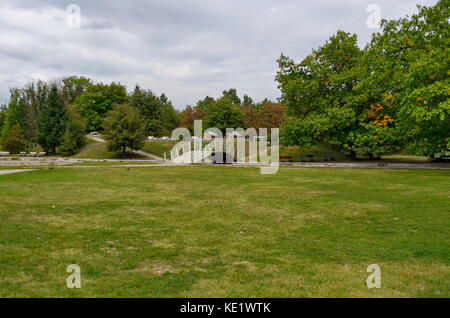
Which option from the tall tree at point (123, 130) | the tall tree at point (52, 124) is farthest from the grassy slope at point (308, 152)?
the tall tree at point (52, 124)

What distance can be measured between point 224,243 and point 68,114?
57.7m

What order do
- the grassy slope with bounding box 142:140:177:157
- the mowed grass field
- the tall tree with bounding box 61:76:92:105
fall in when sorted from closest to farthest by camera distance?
1. the mowed grass field
2. the grassy slope with bounding box 142:140:177:157
3. the tall tree with bounding box 61:76:92:105

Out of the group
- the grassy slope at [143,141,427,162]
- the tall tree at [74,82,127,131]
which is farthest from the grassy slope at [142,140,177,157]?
the tall tree at [74,82,127,131]

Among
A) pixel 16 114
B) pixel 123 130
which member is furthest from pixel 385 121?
pixel 16 114

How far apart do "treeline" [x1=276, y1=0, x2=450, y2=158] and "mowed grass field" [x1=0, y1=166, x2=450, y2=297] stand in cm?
1104

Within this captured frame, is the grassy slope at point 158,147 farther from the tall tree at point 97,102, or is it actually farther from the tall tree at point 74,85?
the tall tree at point 74,85

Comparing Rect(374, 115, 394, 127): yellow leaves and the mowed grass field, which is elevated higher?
Rect(374, 115, 394, 127): yellow leaves

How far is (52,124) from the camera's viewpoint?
56.6 meters

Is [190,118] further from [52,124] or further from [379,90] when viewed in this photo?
[379,90]

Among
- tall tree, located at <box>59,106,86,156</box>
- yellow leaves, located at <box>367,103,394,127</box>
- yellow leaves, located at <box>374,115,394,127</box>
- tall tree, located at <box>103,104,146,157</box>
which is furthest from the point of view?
tall tree, located at <box>59,106,86,156</box>

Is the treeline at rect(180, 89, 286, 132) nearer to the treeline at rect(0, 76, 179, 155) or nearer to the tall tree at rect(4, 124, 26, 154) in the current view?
the treeline at rect(0, 76, 179, 155)

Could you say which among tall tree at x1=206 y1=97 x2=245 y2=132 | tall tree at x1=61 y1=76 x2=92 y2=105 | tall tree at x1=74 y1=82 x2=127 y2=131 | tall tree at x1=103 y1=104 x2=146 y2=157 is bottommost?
tall tree at x1=103 y1=104 x2=146 y2=157

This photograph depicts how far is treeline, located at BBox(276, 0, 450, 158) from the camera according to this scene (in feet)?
71.8

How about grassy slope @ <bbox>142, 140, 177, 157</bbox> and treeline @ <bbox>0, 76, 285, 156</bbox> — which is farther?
grassy slope @ <bbox>142, 140, 177, 157</bbox>
